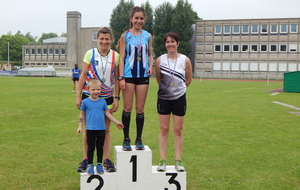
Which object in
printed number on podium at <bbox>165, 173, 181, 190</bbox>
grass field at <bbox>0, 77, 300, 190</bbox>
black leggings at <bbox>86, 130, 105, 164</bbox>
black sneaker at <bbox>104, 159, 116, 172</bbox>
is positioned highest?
black leggings at <bbox>86, 130, 105, 164</bbox>

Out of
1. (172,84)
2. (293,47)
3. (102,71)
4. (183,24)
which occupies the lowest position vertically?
(172,84)

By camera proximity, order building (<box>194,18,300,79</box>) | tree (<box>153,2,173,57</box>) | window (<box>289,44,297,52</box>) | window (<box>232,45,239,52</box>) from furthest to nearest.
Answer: window (<box>232,45,239,52</box>) → tree (<box>153,2,173,57</box>) → building (<box>194,18,300,79</box>) → window (<box>289,44,297,52</box>)

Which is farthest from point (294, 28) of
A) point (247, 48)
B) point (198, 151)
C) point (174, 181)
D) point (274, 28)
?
point (174, 181)

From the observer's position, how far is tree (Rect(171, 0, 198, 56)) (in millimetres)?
63797

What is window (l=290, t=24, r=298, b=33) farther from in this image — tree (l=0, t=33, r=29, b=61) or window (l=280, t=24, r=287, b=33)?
tree (l=0, t=33, r=29, b=61)

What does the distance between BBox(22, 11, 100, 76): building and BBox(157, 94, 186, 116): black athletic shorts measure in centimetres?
6696

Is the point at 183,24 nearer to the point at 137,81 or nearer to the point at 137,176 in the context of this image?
the point at 137,81

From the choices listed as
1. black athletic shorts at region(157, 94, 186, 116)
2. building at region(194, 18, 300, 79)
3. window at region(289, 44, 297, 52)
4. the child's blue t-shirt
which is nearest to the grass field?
the child's blue t-shirt

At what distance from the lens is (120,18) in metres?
68.3

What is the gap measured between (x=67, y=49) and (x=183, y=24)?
86.6 ft

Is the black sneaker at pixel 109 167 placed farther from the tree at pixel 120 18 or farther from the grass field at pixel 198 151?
the tree at pixel 120 18

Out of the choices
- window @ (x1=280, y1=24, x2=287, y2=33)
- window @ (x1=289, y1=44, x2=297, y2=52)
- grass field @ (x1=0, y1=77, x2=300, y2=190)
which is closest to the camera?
grass field @ (x1=0, y1=77, x2=300, y2=190)

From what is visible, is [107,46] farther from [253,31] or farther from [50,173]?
[253,31]

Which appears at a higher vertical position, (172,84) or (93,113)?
(172,84)
